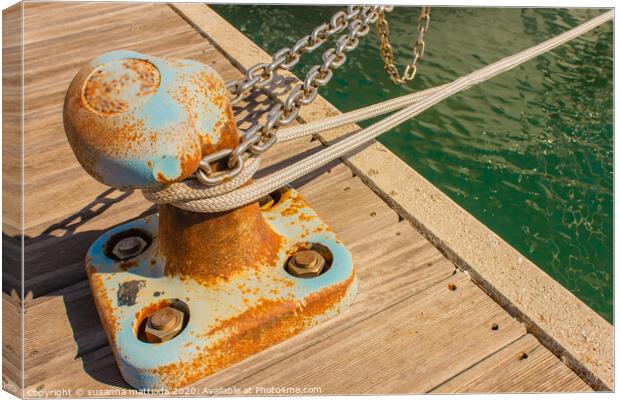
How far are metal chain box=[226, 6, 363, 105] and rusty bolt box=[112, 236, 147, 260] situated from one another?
58 centimetres

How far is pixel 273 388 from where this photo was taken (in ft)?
5.62

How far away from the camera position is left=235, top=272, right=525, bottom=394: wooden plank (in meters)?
1.72

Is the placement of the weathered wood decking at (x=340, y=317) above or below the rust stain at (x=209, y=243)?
below

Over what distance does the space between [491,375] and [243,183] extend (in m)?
0.94

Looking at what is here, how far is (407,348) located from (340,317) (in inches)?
9.2

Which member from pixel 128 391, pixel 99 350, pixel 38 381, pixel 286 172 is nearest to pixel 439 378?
pixel 286 172

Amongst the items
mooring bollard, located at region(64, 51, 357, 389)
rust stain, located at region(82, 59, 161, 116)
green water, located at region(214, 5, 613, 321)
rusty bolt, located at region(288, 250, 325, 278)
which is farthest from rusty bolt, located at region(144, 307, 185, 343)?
green water, located at region(214, 5, 613, 321)

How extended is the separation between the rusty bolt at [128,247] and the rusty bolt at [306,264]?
0.51 metres

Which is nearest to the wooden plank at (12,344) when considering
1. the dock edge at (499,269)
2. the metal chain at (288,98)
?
the metal chain at (288,98)

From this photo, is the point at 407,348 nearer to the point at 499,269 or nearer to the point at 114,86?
the point at 499,269

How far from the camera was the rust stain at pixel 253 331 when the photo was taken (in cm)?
165

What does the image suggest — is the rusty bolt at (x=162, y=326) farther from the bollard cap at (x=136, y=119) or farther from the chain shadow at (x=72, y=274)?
the bollard cap at (x=136, y=119)

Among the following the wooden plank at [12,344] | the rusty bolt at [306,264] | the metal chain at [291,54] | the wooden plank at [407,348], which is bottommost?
the wooden plank at [12,344]

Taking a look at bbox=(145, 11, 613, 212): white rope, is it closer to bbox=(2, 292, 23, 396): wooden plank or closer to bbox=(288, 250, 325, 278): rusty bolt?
bbox=(288, 250, 325, 278): rusty bolt
